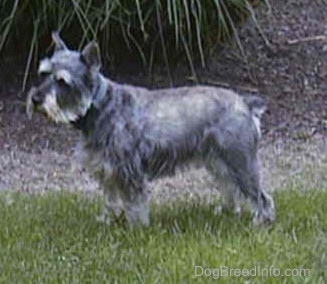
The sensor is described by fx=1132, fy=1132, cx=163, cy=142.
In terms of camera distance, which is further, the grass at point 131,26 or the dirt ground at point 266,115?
the grass at point 131,26

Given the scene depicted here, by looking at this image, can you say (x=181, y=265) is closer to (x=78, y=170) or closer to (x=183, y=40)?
(x=78, y=170)

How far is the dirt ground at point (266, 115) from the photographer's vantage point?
27.9 ft

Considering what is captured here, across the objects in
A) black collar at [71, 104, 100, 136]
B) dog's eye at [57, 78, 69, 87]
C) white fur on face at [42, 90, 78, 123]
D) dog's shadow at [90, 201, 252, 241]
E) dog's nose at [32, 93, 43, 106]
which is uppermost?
dog's eye at [57, 78, 69, 87]

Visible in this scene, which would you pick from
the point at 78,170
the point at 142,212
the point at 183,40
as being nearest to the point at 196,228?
the point at 142,212

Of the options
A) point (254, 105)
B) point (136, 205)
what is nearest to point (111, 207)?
point (136, 205)

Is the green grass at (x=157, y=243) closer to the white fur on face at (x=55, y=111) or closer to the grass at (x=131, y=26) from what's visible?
the white fur on face at (x=55, y=111)

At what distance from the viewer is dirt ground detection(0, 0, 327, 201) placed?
8508mm

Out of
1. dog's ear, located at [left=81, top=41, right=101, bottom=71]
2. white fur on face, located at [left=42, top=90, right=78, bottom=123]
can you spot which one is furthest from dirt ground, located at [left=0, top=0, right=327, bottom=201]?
dog's ear, located at [left=81, top=41, right=101, bottom=71]

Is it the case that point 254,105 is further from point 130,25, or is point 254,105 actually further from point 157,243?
point 130,25

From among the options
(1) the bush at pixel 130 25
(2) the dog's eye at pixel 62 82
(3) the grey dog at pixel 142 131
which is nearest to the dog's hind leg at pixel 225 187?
(3) the grey dog at pixel 142 131

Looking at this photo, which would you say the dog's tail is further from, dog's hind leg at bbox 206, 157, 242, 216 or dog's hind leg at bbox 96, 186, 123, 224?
dog's hind leg at bbox 96, 186, 123, 224

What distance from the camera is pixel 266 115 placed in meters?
10.3

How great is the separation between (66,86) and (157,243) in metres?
1.10

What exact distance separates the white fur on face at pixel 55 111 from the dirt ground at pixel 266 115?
123 centimetres
